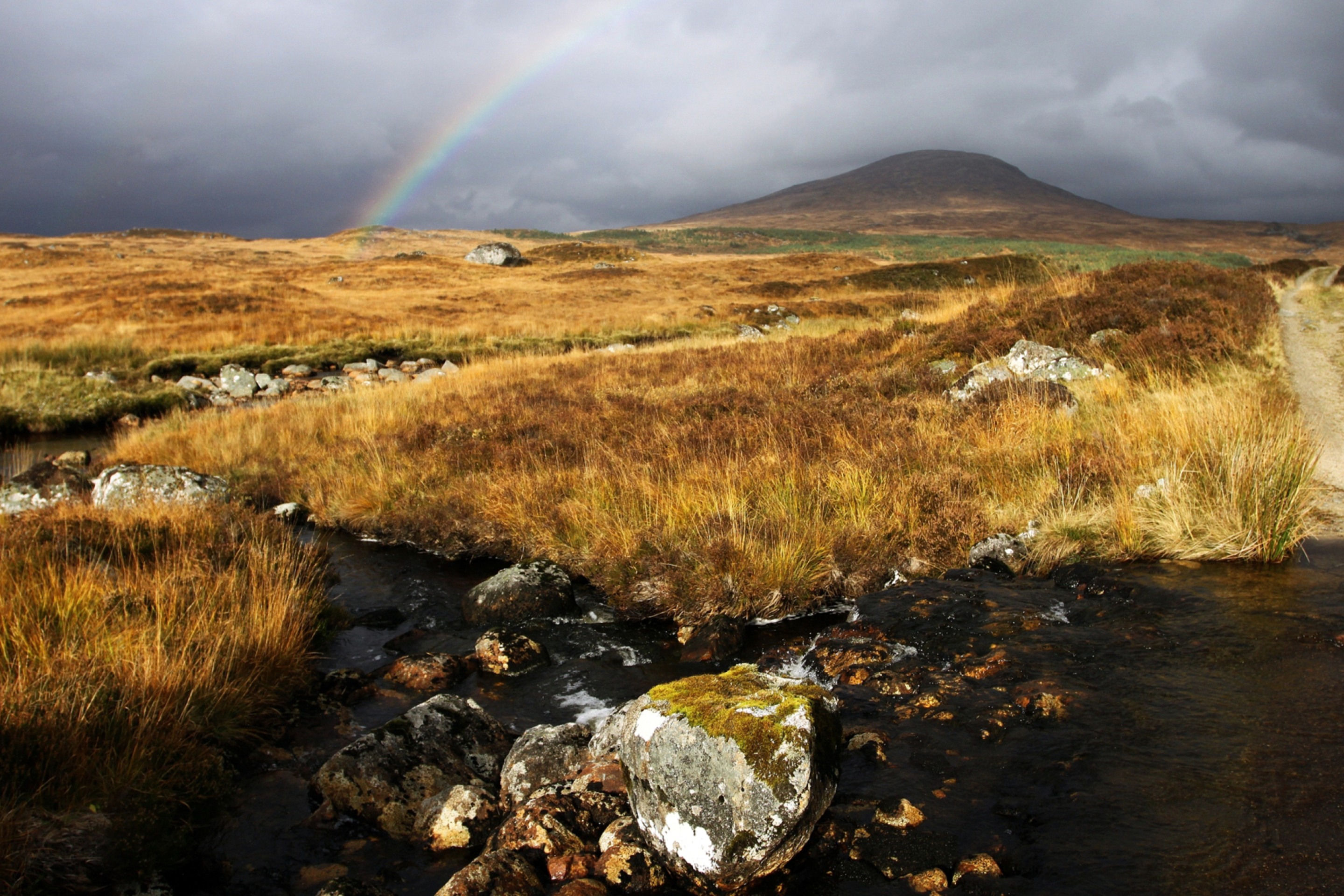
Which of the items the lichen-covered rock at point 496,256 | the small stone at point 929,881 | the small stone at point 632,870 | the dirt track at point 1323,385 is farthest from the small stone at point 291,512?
the lichen-covered rock at point 496,256

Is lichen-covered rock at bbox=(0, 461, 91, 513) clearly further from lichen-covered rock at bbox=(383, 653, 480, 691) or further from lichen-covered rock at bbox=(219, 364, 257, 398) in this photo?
lichen-covered rock at bbox=(219, 364, 257, 398)

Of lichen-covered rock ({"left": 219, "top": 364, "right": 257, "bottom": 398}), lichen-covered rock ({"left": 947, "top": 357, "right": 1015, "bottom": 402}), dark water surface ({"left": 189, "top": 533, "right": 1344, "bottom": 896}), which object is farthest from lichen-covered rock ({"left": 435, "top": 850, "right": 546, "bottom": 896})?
lichen-covered rock ({"left": 219, "top": 364, "right": 257, "bottom": 398})

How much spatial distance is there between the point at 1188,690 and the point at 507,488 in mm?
6688

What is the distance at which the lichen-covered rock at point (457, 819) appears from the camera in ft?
11.4

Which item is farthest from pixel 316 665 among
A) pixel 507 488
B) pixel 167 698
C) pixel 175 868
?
pixel 507 488

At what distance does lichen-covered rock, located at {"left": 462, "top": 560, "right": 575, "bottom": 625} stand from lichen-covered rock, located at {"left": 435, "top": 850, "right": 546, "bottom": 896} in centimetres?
339

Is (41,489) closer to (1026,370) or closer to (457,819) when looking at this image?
(457,819)

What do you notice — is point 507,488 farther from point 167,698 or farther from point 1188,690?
point 1188,690

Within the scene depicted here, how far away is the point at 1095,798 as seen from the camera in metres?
3.11

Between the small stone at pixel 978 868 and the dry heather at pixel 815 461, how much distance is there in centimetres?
312

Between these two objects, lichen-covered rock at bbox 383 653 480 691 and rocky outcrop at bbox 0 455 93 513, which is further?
rocky outcrop at bbox 0 455 93 513

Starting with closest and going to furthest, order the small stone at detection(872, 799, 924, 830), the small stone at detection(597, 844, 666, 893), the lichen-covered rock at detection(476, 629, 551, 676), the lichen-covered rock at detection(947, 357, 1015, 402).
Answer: the small stone at detection(597, 844, 666, 893)
the small stone at detection(872, 799, 924, 830)
the lichen-covered rock at detection(476, 629, 551, 676)
the lichen-covered rock at detection(947, 357, 1015, 402)

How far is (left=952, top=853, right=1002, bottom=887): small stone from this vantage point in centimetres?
275

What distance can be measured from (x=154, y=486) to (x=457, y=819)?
26.8ft
